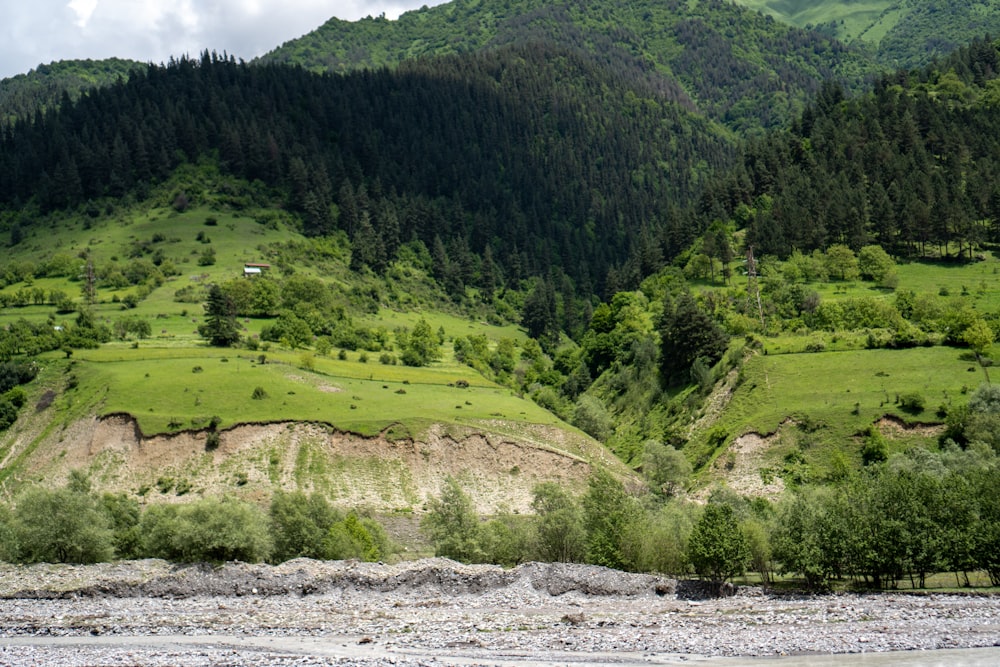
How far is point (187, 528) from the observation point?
7194 centimetres

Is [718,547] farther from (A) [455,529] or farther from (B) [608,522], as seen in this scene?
(A) [455,529]

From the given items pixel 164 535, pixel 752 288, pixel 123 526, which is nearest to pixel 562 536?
pixel 164 535

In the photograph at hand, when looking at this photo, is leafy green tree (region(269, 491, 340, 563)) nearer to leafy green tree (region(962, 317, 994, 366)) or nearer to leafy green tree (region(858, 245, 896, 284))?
leafy green tree (region(962, 317, 994, 366))

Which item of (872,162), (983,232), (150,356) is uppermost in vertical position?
(872,162)

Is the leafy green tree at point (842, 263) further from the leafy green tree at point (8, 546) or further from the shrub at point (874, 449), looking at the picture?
the leafy green tree at point (8, 546)

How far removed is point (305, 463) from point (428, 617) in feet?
172

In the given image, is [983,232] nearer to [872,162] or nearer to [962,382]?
[872,162]

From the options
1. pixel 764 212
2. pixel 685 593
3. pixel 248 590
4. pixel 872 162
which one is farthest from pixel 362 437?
pixel 872 162

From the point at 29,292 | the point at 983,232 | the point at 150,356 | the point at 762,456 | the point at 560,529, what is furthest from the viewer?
the point at 29,292

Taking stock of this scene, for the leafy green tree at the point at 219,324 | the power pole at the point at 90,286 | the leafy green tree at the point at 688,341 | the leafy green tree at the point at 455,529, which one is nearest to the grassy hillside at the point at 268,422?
the leafy green tree at the point at 219,324

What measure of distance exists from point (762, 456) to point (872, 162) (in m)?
114

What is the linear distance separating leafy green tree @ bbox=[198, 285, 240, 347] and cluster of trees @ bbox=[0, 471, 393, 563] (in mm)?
66787

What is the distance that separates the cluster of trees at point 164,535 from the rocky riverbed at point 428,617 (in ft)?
9.55

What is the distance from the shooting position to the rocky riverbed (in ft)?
165
